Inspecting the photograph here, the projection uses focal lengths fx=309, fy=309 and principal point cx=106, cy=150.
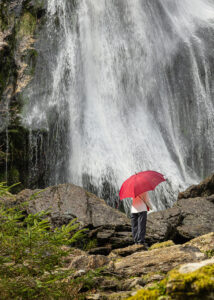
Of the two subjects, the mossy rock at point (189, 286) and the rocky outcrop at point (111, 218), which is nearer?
the mossy rock at point (189, 286)

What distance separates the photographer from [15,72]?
52.6ft

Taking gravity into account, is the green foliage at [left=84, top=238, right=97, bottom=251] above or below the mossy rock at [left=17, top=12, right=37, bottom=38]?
below

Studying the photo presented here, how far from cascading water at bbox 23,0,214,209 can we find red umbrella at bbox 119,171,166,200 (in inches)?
264

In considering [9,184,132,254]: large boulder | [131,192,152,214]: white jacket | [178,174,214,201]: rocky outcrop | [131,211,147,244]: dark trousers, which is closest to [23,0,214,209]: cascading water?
[178,174,214,201]: rocky outcrop

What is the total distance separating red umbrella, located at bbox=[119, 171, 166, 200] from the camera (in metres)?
5.88

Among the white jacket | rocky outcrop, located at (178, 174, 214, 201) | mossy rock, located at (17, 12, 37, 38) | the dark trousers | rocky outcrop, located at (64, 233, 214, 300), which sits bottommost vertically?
rocky outcrop, located at (64, 233, 214, 300)

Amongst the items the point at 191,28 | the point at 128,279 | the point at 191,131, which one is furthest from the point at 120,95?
the point at 128,279

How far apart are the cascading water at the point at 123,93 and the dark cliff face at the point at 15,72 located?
0.58 metres

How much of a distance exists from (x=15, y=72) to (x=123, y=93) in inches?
229

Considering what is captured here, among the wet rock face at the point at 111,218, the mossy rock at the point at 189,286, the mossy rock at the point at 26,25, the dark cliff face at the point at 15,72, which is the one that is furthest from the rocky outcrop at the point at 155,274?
the mossy rock at the point at 26,25

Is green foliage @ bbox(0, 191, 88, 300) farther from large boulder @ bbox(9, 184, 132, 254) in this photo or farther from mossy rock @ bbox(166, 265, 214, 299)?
large boulder @ bbox(9, 184, 132, 254)

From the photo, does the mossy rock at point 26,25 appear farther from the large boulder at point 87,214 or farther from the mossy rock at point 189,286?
the mossy rock at point 189,286

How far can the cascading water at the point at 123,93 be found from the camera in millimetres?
14234

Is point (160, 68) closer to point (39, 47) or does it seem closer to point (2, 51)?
point (39, 47)
